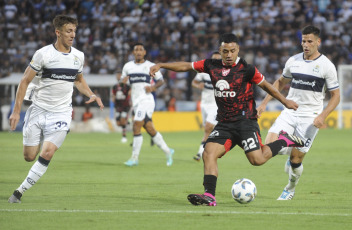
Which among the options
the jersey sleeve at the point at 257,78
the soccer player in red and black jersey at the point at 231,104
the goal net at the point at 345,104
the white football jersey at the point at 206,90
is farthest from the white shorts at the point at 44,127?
the goal net at the point at 345,104

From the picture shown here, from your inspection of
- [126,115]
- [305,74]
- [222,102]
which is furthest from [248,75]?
[126,115]

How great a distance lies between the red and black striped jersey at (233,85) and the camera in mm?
8422

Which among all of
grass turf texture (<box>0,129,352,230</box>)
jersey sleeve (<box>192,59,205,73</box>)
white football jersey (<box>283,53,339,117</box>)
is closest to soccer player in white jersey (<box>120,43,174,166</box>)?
grass turf texture (<box>0,129,352,230</box>)

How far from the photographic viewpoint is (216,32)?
3216cm

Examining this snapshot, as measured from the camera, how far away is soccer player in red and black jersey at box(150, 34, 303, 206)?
836 cm

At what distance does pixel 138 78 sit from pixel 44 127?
6672 mm

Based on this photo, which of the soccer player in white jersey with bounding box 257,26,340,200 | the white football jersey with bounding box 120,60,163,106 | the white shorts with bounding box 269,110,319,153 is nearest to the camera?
the soccer player in white jersey with bounding box 257,26,340,200

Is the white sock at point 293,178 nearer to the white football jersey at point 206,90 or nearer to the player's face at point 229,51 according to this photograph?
the player's face at point 229,51

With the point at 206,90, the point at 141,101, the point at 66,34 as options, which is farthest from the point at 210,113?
the point at 66,34

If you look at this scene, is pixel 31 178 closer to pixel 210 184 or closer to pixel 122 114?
pixel 210 184

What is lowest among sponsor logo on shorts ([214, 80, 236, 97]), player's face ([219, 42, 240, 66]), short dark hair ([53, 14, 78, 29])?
sponsor logo on shorts ([214, 80, 236, 97])

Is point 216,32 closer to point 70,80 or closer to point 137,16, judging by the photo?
point 137,16

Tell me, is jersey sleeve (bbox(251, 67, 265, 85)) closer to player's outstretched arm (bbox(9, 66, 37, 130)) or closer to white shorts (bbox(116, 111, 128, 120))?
player's outstretched arm (bbox(9, 66, 37, 130))

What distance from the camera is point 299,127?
9.90 m
